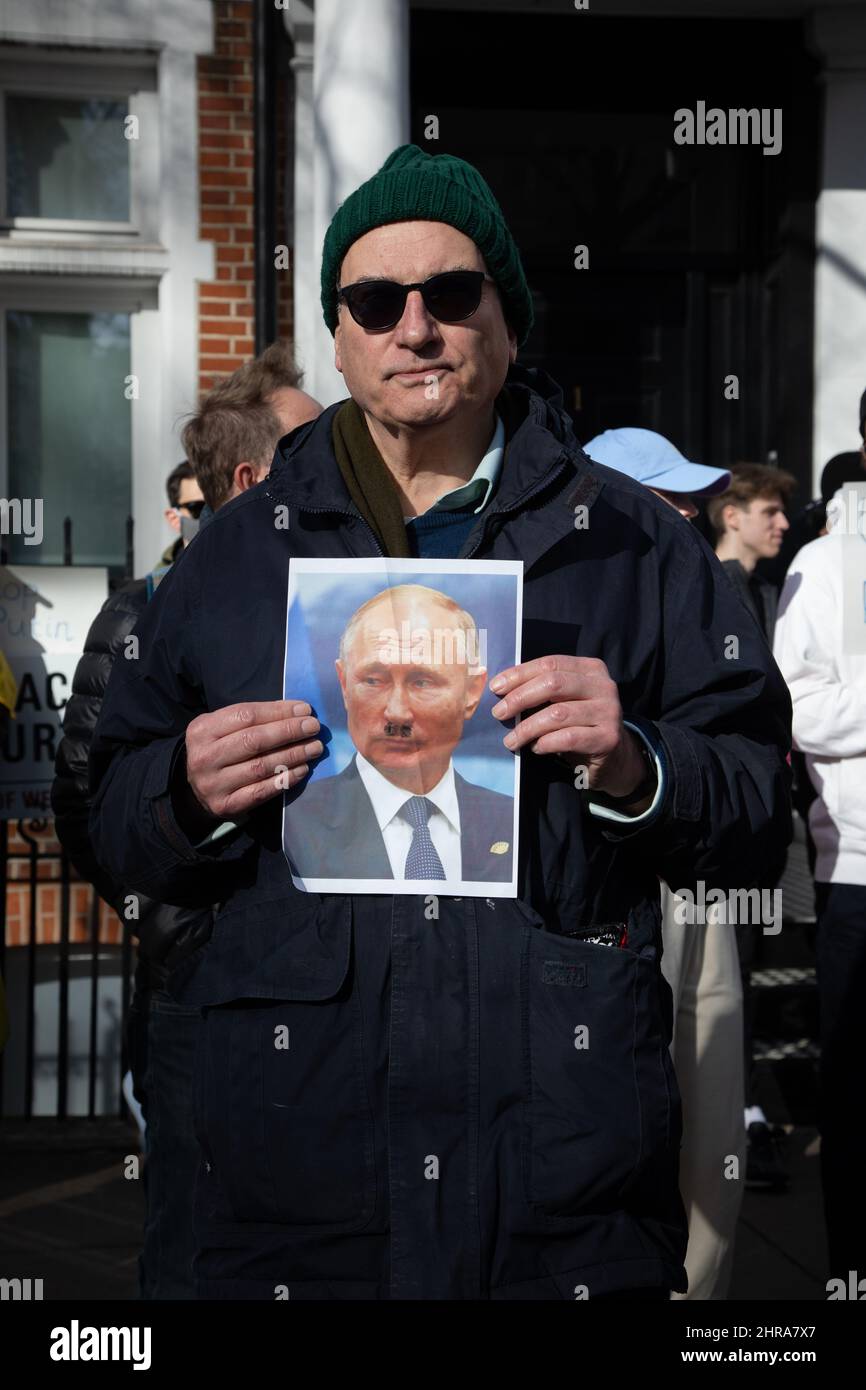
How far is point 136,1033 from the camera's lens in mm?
3598

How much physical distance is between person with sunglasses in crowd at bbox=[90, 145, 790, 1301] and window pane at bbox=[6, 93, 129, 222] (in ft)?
19.4

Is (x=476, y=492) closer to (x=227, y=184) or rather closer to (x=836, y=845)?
(x=836, y=845)

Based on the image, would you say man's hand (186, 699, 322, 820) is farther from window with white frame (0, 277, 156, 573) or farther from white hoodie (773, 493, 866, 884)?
window with white frame (0, 277, 156, 573)

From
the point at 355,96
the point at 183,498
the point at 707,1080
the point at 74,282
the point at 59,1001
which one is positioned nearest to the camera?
the point at 707,1080

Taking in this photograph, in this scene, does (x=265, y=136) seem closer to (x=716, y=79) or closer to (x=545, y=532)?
(x=716, y=79)

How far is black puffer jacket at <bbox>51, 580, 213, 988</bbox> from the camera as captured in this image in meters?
3.32

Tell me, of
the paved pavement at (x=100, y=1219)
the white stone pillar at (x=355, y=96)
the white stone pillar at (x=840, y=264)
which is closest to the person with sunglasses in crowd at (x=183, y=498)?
the white stone pillar at (x=355, y=96)

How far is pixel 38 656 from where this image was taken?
5.35m

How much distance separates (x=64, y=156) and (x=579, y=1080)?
6756 mm

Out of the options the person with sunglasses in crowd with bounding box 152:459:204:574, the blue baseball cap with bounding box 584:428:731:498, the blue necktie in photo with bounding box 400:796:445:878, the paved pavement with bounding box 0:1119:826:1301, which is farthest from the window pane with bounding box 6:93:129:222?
the blue necktie in photo with bounding box 400:796:445:878

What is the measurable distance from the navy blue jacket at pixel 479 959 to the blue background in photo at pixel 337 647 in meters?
0.08

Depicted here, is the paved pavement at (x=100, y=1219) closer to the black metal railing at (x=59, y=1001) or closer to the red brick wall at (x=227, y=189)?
the black metal railing at (x=59, y=1001)

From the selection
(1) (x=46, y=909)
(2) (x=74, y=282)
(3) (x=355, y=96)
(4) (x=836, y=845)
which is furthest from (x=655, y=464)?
(2) (x=74, y=282)

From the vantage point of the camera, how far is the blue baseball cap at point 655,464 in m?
3.95
